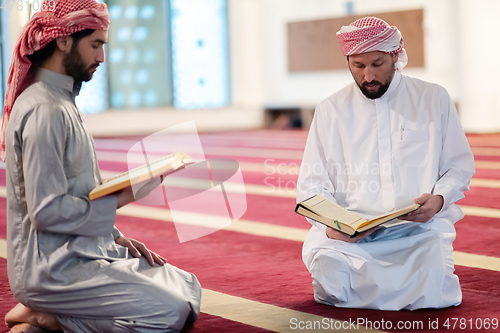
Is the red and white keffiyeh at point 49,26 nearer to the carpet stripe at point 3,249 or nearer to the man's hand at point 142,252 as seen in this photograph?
the man's hand at point 142,252

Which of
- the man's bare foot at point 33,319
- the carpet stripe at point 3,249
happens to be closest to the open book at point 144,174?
the man's bare foot at point 33,319

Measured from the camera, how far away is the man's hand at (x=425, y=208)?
2246 mm

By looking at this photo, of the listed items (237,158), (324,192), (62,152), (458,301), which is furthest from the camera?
(237,158)

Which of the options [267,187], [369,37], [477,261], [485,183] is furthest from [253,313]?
[485,183]

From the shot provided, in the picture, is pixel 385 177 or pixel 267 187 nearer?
pixel 385 177

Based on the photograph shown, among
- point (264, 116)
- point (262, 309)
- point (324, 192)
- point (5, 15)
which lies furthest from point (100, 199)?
point (264, 116)

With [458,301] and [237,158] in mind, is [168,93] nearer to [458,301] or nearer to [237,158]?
[237,158]

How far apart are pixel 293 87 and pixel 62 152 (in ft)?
36.0

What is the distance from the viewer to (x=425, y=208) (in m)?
2.26

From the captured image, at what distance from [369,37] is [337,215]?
67 centimetres

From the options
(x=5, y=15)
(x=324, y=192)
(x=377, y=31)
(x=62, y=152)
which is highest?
(x=5, y=15)

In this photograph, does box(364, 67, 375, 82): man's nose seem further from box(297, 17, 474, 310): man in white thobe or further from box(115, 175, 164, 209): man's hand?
box(115, 175, 164, 209): man's hand

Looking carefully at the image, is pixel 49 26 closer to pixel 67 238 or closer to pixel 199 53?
pixel 67 238

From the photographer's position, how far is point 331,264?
Result: 237 cm
